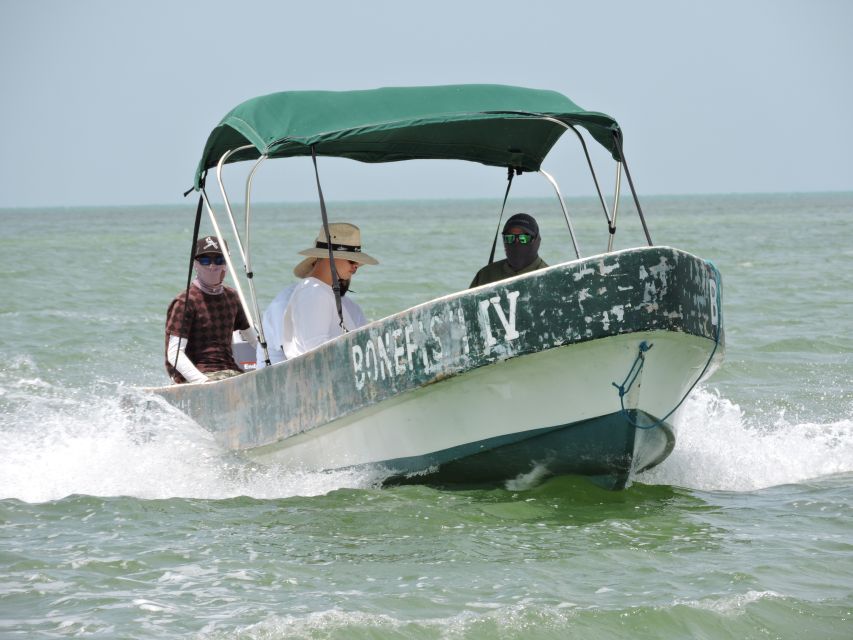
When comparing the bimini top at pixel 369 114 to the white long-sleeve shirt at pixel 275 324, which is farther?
the white long-sleeve shirt at pixel 275 324

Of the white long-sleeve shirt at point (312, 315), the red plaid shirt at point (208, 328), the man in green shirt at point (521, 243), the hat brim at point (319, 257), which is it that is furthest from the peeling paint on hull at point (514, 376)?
the red plaid shirt at point (208, 328)

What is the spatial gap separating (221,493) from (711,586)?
3.12 meters

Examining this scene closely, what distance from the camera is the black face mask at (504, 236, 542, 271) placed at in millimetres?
7105

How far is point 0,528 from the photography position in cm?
646

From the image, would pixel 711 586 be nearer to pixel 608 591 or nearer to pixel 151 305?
pixel 608 591

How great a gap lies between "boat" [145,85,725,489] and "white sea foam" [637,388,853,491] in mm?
560

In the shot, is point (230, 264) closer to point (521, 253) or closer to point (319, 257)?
point (319, 257)

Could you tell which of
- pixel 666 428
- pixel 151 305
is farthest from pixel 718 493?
pixel 151 305

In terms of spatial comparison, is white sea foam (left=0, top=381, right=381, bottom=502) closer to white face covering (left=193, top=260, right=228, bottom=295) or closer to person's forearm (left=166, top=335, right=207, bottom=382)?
person's forearm (left=166, top=335, right=207, bottom=382)

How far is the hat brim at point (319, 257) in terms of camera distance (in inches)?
277

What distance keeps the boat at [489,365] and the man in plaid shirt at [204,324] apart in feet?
2.08

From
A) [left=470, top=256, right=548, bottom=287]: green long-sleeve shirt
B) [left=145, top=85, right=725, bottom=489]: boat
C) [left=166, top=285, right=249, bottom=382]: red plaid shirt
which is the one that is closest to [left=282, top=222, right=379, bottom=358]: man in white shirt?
[left=145, top=85, right=725, bottom=489]: boat

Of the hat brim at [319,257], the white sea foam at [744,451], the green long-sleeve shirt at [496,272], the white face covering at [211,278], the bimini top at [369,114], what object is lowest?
the white sea foam at [744,451]

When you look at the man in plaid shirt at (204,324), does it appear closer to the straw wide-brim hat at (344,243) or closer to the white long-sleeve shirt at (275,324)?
the white long-sleeve shirt at (275,324)
